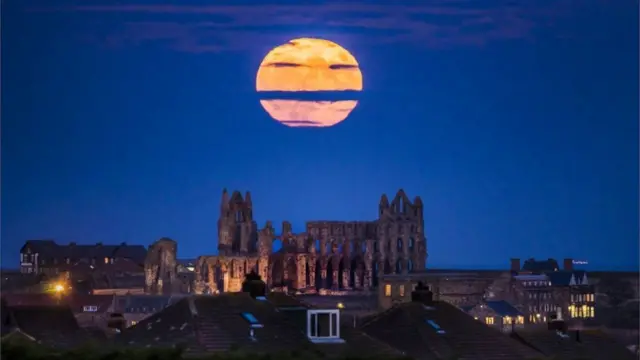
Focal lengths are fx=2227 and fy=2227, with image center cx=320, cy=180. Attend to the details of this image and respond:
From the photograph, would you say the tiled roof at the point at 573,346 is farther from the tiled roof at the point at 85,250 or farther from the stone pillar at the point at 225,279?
the tiled roof at the point at 85,250

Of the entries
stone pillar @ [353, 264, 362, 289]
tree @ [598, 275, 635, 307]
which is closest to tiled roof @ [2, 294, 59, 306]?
tree @ [598, 275, 635, 307]

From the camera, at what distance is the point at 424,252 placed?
163125 mm

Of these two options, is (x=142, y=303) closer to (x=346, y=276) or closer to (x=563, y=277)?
(x=563, y=277)

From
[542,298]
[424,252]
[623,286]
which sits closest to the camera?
[542,298]

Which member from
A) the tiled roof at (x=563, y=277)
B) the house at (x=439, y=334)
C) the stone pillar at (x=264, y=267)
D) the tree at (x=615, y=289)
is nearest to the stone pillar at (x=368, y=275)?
the stone pillar at (x=264, y=267)

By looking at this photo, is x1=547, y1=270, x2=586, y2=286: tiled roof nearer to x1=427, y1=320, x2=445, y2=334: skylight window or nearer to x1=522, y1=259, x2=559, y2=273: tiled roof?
x1=522, y1=259, x2=559, y2=273: tiled roof

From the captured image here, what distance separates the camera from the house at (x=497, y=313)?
11097cm

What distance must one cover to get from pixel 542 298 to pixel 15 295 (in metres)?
41.7

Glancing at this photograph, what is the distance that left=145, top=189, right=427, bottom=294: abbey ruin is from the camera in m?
150

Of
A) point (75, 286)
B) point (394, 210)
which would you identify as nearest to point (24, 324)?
point (75, 286)

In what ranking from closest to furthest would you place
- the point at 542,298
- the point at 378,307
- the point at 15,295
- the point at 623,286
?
the point at 15,295 → the point at 378,307 → the point at 542,298 → the point at 623,286

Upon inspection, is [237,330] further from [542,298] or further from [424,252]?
[424,252]

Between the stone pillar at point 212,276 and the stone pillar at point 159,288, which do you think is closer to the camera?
the stone pillar at point 159,288

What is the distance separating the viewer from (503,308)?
12150cm
